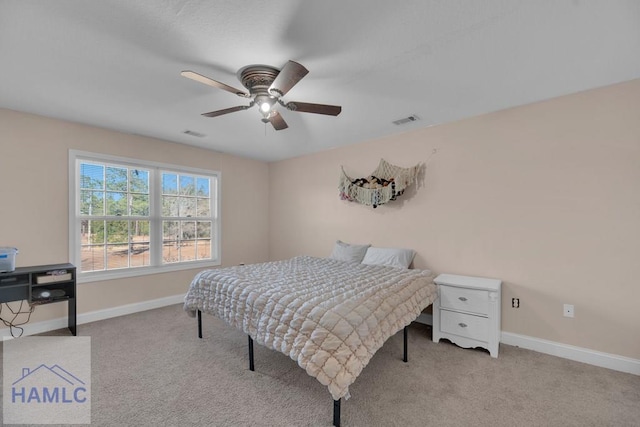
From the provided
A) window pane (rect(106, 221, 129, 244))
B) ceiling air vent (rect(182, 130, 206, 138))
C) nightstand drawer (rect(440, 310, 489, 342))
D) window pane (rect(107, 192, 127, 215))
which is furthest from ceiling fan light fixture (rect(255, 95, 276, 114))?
window pane (rect(106, 221, 129, 244))

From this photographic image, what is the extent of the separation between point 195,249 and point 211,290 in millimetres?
2146

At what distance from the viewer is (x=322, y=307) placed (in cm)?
187

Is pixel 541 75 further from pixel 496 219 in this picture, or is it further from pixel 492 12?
pixel 496 219

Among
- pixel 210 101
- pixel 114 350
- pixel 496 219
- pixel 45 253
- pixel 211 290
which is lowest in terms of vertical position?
pixel 114 350

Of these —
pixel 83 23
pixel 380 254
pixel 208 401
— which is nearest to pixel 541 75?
pixel 380 254

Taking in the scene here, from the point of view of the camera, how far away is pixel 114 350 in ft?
8.95

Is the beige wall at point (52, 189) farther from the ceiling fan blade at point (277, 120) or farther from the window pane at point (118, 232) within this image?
the ceiling fan blade at point (277, 120)

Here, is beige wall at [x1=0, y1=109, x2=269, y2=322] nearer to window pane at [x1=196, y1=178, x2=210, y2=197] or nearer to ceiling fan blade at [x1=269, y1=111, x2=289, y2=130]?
window pane at [x1=196, y1=178, x2=210, y2=197]

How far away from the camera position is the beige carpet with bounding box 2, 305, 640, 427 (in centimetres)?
182

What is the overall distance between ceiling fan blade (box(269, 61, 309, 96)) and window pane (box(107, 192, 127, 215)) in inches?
118

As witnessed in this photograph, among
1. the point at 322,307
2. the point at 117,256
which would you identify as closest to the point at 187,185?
the point at 117,256

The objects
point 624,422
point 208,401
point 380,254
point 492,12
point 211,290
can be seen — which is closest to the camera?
point 492,12

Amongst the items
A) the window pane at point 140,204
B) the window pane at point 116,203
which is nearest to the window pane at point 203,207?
the window pane at point 140,204

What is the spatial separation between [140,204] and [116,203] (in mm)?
279
